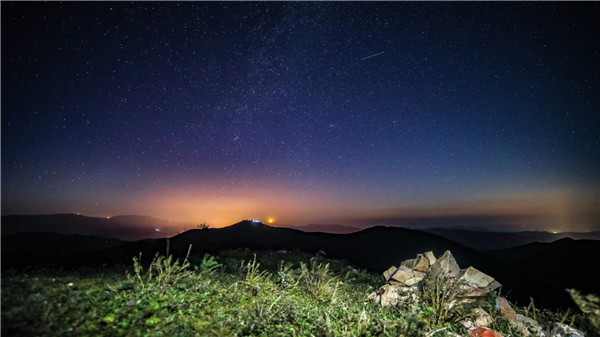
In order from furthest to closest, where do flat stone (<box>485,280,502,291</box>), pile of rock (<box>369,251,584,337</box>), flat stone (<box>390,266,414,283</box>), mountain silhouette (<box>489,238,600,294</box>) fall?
mountain silhouette (<box>489,238,600,294</box>), flat stone (<box>390,266,414,283</box>), flat stone (<box>485,280,502,291</box>), pile of rock (<box>369,251,584,337</box>)

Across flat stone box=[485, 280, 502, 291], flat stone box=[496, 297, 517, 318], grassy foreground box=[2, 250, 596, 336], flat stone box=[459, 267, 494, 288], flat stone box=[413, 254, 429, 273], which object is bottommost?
flat stone box=[496, 297, 517, 318]

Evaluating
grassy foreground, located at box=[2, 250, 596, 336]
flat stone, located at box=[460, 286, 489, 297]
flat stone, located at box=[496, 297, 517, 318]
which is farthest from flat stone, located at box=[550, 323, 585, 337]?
flat stone, located at box=[460, 286, 489, 297]

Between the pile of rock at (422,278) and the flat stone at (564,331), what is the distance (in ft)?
5.12

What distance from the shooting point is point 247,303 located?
18.1ft

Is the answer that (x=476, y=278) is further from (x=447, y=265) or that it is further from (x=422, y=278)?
(x=422, y=278)

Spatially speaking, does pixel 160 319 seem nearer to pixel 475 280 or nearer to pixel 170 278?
pixel 170 278

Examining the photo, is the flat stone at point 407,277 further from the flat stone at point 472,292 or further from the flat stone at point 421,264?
the flat stone at point 472,292

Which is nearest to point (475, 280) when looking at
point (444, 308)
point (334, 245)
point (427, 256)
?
point (427, 256)

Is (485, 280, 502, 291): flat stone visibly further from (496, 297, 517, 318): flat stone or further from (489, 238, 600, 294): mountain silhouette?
(489, 238, 600, 294): mountain silhouette

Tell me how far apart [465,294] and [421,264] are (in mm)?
2199

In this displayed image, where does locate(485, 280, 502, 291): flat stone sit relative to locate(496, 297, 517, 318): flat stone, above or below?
above

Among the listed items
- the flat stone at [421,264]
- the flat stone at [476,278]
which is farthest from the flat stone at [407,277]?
the flat stone at [476,278]

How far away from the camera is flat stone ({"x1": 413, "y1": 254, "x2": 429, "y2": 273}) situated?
384 inches

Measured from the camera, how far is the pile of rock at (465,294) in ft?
21.9
